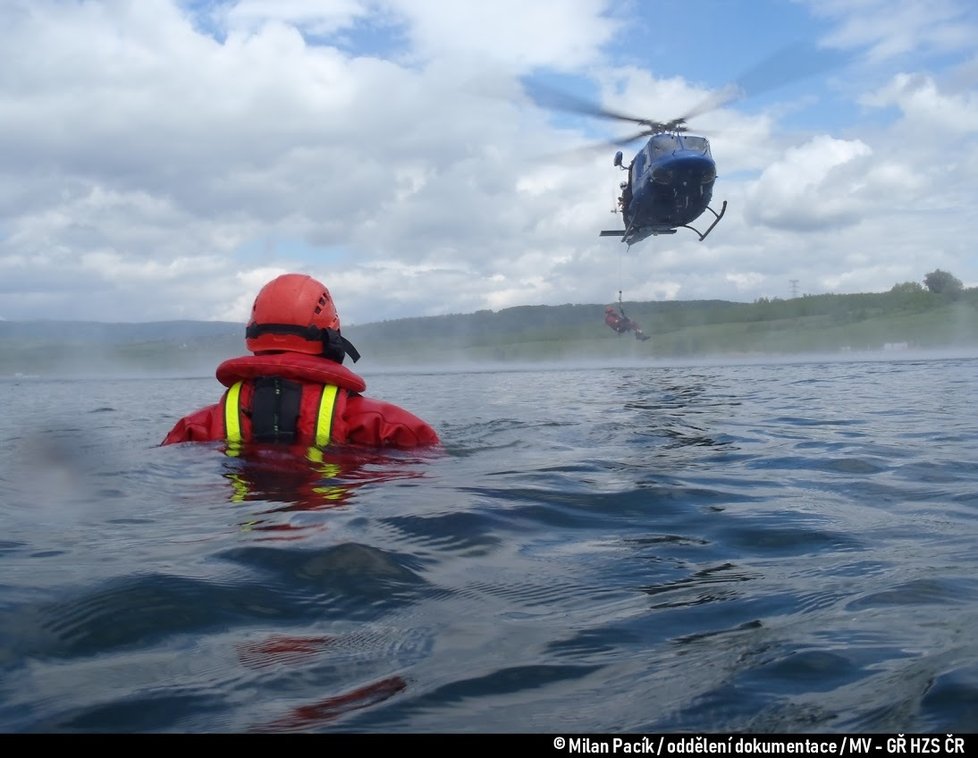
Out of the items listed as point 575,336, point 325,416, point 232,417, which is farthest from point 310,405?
point 575,336

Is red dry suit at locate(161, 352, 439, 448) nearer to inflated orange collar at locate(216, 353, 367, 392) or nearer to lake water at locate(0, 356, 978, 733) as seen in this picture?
inflated orange collar at locate(216, 353, 367, 392)

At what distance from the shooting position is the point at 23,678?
2555mm

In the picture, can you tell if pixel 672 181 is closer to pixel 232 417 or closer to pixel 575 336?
pixel 232 417

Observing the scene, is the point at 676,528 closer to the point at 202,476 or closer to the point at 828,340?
the point at 202,476

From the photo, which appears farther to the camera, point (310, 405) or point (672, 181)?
point (672, 181)

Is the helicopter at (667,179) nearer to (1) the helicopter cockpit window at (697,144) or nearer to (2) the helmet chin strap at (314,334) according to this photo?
(1) the helicopter cockpit window at (697,144)

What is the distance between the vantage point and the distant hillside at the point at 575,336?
64000 millimetres

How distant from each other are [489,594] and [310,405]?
9.35 feet

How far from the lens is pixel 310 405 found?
593 centimetres

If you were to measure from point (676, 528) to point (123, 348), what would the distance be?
80.8 metres

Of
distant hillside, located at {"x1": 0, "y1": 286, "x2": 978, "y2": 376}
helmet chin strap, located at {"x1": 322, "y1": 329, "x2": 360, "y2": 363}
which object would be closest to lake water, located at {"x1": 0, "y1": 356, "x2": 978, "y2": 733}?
helmet chin strap, located at {"x1": 322, "y1": 329, "x2": 360, "y2": 363}

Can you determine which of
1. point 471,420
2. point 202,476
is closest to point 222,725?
point 202,476

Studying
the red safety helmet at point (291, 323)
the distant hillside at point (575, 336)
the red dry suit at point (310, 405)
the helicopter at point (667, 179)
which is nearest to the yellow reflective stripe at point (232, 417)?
the red dry suit at point (310, 405)

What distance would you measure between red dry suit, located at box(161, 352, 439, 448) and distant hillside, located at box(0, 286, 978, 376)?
152 feet
